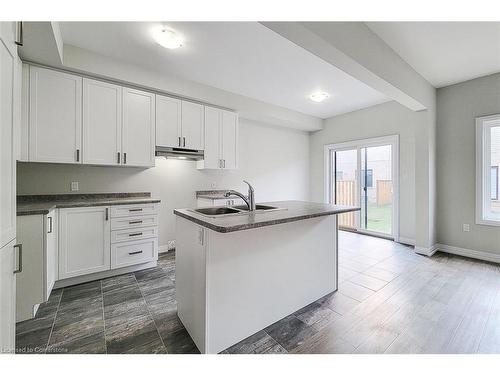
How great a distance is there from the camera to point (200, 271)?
148cm

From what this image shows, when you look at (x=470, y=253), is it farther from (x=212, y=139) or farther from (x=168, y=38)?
(x=168, y=38)

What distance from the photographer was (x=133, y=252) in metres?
2.77

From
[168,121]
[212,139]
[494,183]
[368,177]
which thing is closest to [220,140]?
[212,139]

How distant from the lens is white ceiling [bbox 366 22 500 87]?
7.08 feet

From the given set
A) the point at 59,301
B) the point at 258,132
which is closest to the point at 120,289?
the point at 59,301

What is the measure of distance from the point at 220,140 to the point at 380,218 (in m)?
3.61

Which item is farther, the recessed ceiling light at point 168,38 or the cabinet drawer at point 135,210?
the cabinet drawer at point 135,210

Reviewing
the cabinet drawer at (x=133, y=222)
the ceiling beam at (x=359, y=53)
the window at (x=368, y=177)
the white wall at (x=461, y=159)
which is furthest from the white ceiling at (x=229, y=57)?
the cabinet drawer at (x=133, y=222)

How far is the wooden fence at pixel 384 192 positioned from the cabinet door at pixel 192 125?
144 inches

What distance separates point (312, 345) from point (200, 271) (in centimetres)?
96

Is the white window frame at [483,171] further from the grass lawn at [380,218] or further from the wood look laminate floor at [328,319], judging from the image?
the grass lawn at [380,218]

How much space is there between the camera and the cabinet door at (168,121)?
122 inches
